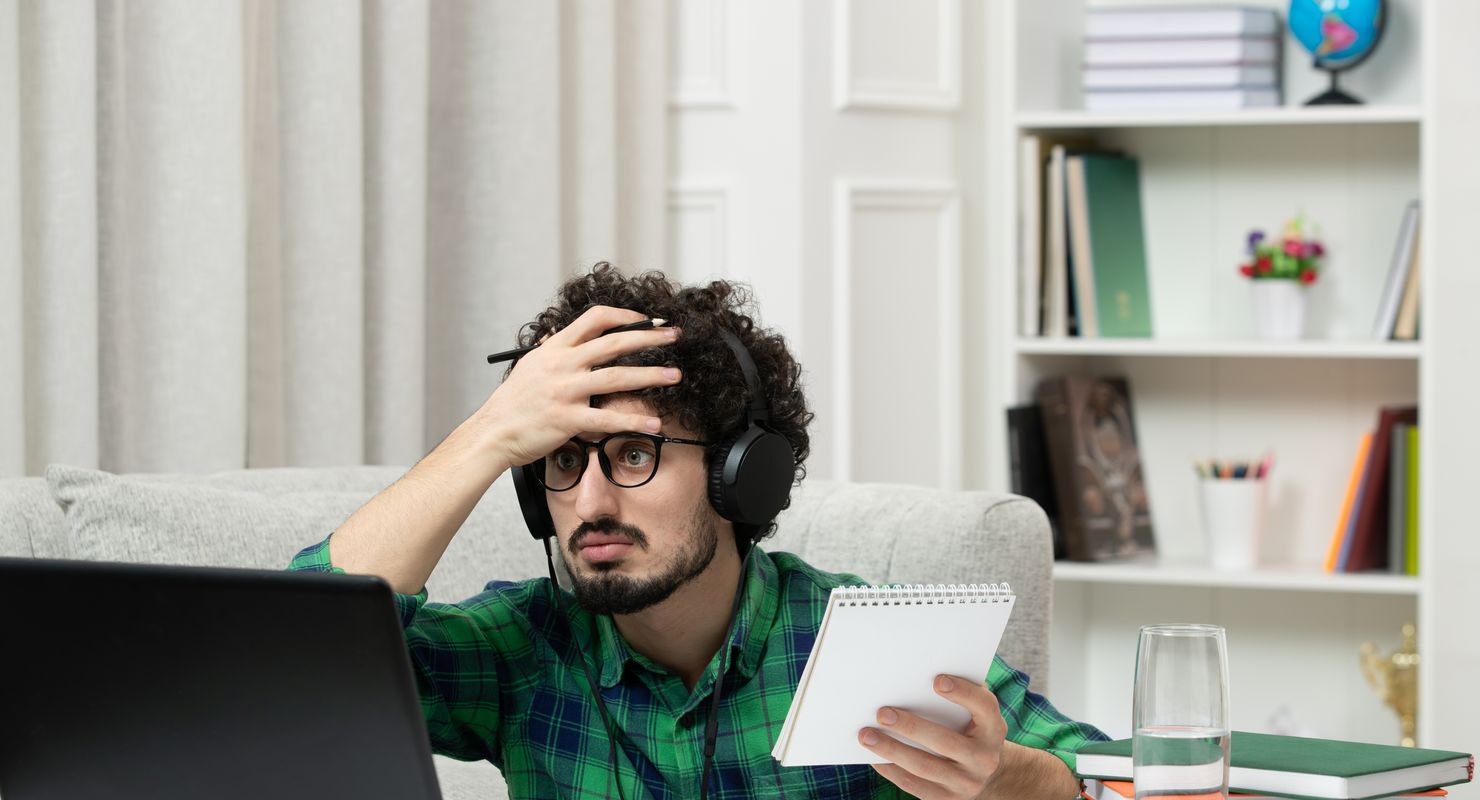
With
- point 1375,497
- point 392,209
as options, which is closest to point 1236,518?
point 1375,497

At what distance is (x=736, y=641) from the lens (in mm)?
1170

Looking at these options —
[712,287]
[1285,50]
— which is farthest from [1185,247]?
[712,287]

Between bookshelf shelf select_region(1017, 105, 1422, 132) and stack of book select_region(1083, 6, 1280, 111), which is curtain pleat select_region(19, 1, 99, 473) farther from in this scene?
stack of book select_region(1083, 6, 1280, 111)

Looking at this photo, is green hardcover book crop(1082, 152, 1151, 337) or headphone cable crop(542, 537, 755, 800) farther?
green hardcover book crop(1082, 152, 1151, 337)

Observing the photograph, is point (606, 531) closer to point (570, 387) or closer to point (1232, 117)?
point (570, 387)

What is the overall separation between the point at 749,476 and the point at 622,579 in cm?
11

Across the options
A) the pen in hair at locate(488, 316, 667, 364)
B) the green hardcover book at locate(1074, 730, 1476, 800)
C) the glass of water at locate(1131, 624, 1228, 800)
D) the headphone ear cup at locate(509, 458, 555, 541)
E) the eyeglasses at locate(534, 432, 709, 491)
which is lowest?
the green hardcover book at locate(1074, 730, 1476, 800)

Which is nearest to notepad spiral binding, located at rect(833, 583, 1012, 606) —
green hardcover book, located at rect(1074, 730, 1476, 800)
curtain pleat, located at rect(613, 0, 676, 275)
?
green hardcover book, located at rect(1074, 730, 1476, 800)

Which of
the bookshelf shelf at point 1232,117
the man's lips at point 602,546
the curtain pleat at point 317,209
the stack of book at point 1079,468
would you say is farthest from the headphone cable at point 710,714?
the bookshelf shelf at point 1232,117

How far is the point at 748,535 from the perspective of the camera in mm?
1212

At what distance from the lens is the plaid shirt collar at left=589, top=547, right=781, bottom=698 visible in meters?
1.17

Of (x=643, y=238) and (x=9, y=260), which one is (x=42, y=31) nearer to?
(x=9, y=260)

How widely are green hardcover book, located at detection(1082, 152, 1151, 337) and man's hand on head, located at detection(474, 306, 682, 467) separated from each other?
5.82 ft

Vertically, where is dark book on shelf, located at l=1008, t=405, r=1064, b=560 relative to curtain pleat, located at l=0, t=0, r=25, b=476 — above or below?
below
